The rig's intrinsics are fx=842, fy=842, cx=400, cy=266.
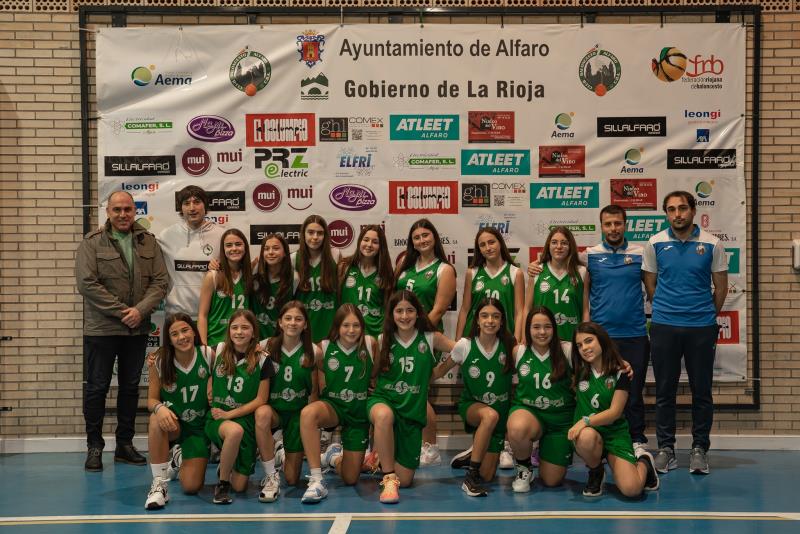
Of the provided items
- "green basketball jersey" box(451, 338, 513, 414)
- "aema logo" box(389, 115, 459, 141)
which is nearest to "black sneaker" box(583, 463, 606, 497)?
"green basketball jersey" box(451, 338, 513, 414)

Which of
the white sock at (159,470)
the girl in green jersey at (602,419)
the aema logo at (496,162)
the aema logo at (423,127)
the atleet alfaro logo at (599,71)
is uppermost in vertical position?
the atleet alfaro logo at (599,71)

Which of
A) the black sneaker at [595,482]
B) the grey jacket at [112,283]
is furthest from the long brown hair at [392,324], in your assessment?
the grey jacket at [112,283]

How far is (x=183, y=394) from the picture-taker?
19.3 feet

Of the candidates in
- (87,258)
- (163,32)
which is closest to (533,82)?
(163,32)

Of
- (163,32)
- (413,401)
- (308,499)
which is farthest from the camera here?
(163,32)

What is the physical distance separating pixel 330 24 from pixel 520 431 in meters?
3.90

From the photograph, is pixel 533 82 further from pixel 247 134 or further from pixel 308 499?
pixel 308 499

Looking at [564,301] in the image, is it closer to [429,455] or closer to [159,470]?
[429,455]

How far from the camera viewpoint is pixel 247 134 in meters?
7.38

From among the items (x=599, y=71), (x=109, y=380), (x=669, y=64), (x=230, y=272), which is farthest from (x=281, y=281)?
(x=669, y=64)

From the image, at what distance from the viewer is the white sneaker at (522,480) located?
19.0 ft

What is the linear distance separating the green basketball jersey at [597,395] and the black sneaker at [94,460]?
375cm

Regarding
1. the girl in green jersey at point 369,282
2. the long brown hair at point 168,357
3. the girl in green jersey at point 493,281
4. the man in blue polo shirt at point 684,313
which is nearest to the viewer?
the long brown hair at point 168,357

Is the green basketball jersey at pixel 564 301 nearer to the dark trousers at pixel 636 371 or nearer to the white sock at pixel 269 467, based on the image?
the dark trousers at pixel 636 371
